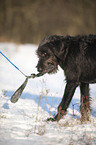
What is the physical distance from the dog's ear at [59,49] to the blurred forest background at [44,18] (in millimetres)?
9964

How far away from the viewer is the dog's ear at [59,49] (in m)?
3.30

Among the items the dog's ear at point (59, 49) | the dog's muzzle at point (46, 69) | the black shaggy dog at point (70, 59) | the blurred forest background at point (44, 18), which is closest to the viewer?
the black shaggy dog at point (70, 59)

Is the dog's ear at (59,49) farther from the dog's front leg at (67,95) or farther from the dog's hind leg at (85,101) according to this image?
the dog's hind leg at (85,101)

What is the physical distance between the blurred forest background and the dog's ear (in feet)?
32.7

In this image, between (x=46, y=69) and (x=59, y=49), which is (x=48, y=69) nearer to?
(x=46, y=69)

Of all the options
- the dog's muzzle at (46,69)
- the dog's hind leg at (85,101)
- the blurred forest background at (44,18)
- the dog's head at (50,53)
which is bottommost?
the dog's hind leg at (85,101)

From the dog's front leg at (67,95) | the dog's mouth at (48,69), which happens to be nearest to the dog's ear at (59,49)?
the dog's mouth at (48,69)

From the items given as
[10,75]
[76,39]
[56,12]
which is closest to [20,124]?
[76,39]

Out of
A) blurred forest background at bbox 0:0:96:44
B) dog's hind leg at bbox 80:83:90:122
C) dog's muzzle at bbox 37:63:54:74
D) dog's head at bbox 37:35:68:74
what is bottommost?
dog's hind leg at bbox 80:83:90:122

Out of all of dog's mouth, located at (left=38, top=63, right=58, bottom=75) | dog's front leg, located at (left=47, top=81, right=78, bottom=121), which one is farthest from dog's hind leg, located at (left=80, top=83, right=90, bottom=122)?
dog's mouth, located at (left=38, top=63, right=58, bottom=75)

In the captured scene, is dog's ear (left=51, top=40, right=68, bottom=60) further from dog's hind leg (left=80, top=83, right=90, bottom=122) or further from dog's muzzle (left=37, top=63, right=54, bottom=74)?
dog's hind leg (left=80, top=83, right=90, bottom=122)

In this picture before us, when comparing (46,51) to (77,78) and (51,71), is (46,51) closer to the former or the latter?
(51,71)

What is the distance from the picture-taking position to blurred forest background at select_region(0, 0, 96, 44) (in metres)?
14.4

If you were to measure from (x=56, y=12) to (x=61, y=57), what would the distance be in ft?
51.1
